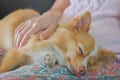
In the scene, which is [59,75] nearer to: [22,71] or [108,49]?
[22,71]

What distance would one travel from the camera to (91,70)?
3.22 feet

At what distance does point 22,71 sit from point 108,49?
44 centimetres

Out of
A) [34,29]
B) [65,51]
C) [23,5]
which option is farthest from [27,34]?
[23,5]

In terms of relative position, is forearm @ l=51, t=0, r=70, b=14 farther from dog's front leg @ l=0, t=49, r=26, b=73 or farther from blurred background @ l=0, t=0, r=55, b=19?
dog's front leg @ l=0, t=49, r=26, b=73

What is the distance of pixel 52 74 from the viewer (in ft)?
2.81

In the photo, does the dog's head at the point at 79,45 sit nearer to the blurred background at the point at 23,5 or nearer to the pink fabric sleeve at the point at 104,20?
the pink fabric sleeve at the point at 104,20

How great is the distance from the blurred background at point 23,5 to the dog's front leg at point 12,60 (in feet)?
1.88

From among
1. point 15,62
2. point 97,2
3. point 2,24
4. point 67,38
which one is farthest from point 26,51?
point 97,2

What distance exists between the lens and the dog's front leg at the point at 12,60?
3.16 feet

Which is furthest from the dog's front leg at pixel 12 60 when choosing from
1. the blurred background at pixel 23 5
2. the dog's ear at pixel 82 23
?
the blurred background at pixel 23 5

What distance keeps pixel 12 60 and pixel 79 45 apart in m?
0.25

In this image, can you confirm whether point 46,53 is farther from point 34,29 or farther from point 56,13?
point 56,13

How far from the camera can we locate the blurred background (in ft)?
4.99

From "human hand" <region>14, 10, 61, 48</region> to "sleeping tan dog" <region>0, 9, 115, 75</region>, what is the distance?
0.7 inches
